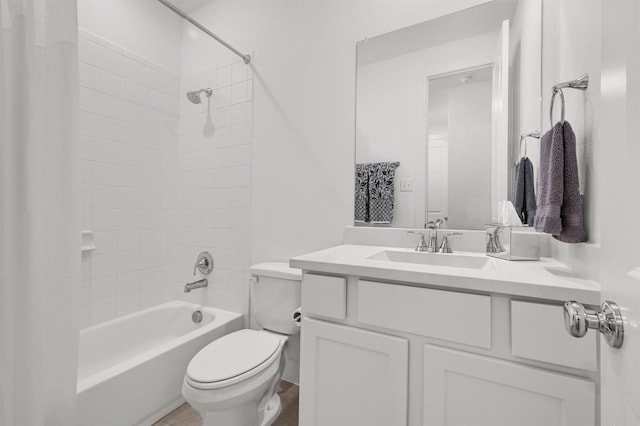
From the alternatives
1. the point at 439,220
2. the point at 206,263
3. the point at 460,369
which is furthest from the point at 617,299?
the point at 206,263

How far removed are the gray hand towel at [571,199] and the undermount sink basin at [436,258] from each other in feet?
1.07

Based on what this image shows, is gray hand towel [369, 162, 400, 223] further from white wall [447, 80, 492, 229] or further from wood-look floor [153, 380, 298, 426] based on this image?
wood-look floor [153, 380, 298, 426]

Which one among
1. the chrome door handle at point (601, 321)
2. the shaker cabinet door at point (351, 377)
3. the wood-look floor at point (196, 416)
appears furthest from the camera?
the wood-look floor at point (196, 416)

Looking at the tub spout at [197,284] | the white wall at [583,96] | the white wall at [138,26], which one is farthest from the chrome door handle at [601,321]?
the white wall at [138,26]

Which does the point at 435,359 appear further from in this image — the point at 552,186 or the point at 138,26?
the point at 138,26

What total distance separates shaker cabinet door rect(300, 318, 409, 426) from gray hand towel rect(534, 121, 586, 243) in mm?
548

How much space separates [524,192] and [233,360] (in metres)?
1.36

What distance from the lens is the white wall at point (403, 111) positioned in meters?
1.42

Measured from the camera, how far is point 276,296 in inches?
62.7

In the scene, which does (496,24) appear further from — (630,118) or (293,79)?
(630,118)

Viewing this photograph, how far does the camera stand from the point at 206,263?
2.07m

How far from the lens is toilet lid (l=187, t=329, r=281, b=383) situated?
115cm

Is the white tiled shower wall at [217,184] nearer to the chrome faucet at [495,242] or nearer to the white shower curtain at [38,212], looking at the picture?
the white shower curtain at [38,212]

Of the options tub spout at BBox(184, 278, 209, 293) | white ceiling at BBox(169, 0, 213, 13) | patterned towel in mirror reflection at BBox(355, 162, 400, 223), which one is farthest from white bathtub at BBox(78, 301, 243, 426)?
white ceiling at BBox(169, 0, 213, 13)
